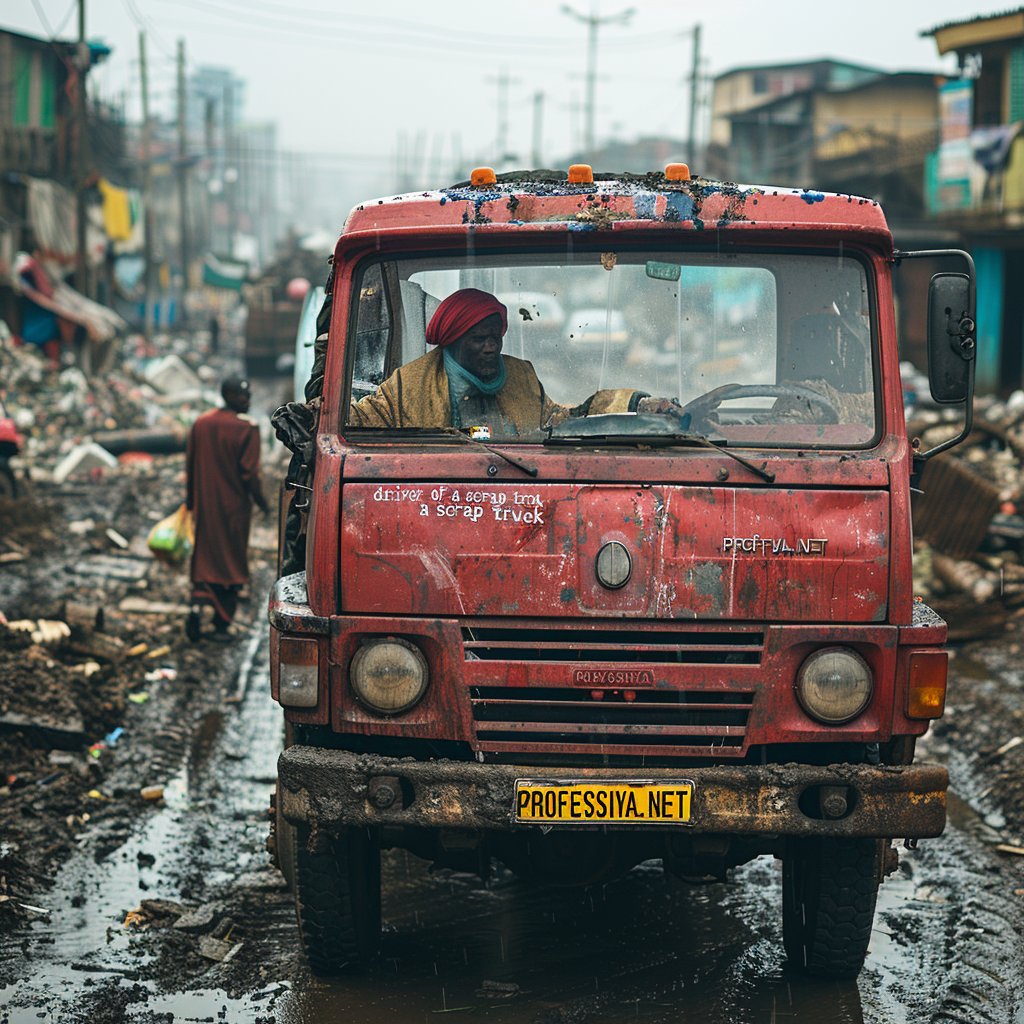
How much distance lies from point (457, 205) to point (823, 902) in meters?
2.39

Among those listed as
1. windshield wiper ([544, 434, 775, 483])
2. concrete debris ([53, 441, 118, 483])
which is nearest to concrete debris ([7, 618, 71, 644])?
windshield wiper ([544, 434, 775, 483])

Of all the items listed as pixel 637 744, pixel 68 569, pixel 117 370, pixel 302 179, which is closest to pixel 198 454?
pixel 68 569

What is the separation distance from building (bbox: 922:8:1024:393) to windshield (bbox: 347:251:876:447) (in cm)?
2098

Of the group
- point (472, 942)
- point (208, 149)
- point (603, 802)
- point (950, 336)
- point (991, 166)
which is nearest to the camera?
point (603, 802)

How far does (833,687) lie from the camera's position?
3516 mm

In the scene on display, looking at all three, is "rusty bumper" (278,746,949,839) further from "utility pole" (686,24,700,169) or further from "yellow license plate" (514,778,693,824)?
"utility pole" (686,24,700,169)

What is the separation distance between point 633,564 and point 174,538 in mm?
6247

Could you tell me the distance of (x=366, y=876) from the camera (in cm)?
402

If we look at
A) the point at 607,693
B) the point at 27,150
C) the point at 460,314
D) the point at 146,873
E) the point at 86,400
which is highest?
the point at 27,150

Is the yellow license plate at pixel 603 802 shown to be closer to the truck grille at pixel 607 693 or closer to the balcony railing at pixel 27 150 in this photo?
the truck grille at pixel 607 693

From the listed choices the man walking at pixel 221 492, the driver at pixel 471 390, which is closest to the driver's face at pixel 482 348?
the driver at pixel 471 390

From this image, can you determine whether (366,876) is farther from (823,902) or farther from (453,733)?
(823,902)

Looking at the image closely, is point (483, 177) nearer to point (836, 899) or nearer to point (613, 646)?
point (613, 646)

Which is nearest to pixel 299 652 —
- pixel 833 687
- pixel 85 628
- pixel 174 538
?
pixel 833 687
